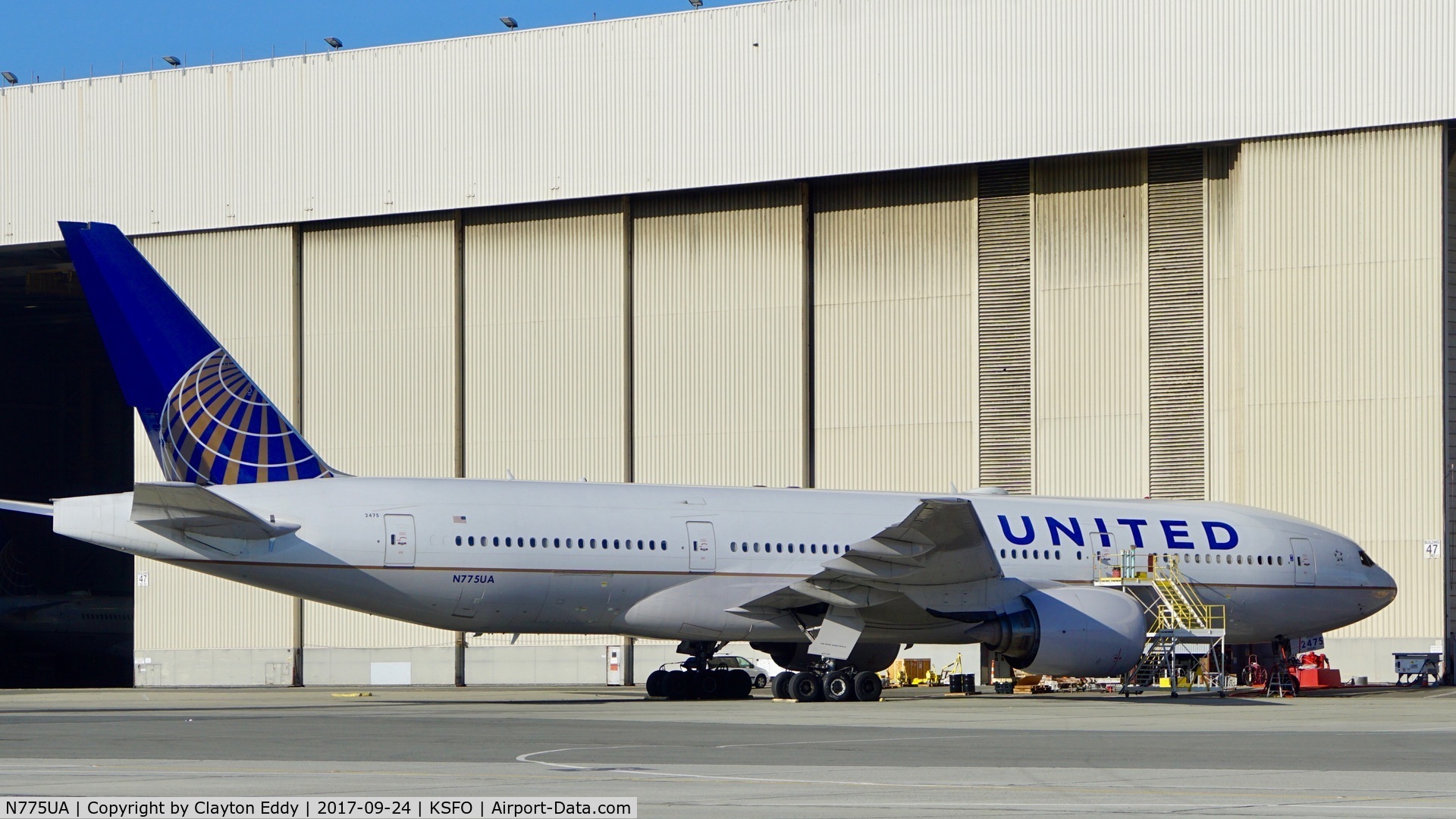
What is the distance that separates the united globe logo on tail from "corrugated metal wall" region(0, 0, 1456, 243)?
14.7 meters

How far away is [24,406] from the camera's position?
2149 inches

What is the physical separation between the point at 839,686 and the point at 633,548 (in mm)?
3710

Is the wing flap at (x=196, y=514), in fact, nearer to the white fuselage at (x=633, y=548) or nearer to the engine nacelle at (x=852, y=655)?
the white fuselage at (x=633, y=548)

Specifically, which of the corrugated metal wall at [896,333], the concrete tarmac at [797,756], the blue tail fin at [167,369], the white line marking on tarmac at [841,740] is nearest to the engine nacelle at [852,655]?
the concrete tarmac at [797,756]

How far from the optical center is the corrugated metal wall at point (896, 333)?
38562mm

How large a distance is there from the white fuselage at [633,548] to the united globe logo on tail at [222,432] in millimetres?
1046

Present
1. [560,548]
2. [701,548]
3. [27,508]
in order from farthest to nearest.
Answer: [701,548] → [560,548] → [27,508]

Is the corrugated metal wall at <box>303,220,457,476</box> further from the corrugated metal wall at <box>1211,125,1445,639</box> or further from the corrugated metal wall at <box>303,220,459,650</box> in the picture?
the corrugated metal wall at <box>1211,125,1445,639</box>

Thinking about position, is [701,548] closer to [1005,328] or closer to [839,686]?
[839,686]

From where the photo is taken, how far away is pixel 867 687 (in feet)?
86.3

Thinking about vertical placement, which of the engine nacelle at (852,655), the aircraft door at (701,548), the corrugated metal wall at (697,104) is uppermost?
the corrugated metal wall at (697,104)

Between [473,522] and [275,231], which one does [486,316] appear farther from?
[473,522]

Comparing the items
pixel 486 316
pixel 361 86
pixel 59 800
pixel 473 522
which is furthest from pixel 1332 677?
pixel 59 800

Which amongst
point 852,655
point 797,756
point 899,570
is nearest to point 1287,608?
point 852,655
